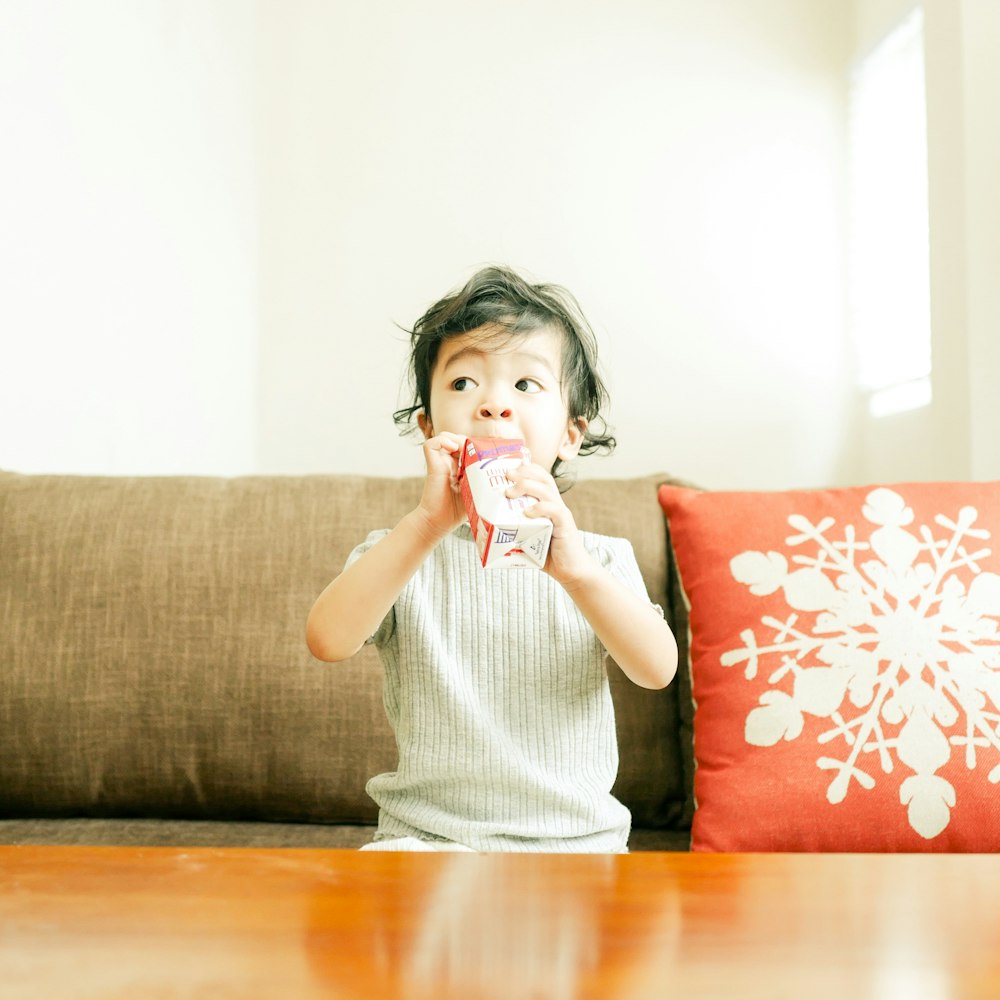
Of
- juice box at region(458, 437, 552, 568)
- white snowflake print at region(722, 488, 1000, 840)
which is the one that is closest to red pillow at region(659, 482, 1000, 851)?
white snowflake print at region(722, 488, 1000, 840)

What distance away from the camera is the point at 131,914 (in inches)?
18.7

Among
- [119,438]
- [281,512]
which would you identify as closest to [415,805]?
[281,512]

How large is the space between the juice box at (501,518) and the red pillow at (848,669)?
661 millimetres

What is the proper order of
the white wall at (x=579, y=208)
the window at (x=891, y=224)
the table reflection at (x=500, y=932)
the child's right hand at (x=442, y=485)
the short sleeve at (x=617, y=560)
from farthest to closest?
the white wall at (x=579, y=208), the window at (x=891, y=224), the short sleeve at (x=617, y=560), the child's right hand at (x=442, y=485), the table reflection at (x=500, y=932)

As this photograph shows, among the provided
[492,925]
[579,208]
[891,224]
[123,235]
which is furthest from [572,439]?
[579,208]

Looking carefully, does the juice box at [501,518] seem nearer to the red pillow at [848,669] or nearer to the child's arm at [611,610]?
the child's arm at [611,610]

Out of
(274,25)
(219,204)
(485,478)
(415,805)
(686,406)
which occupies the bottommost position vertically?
(415,805)

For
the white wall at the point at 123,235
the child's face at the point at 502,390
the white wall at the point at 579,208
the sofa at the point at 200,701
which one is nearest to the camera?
the child's face at the point at 502,390

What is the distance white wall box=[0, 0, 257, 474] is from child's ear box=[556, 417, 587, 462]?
3.90 ft

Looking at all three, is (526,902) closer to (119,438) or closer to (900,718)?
(900,718)

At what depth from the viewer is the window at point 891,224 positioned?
9.78 ft

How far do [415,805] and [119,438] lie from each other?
1.60 meters

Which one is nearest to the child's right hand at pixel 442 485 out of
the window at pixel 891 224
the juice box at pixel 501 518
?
the juice box at pixel 501 518

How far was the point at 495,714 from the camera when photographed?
1.09 m
